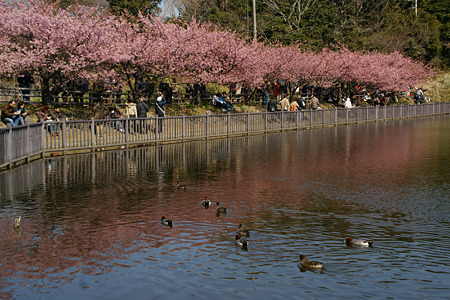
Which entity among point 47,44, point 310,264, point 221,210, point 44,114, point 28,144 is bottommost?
point 310,264

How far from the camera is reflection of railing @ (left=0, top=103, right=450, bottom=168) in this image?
761 inches

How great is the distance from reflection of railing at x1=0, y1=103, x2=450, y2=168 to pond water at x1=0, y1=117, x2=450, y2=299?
59.4 inches

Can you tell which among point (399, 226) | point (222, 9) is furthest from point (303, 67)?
point (399, 226)

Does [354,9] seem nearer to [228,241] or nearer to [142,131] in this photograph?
[142,131]

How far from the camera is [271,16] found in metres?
63.3

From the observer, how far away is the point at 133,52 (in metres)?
34.4

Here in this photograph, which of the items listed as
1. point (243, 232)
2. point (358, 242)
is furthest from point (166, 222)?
point (358, 242)

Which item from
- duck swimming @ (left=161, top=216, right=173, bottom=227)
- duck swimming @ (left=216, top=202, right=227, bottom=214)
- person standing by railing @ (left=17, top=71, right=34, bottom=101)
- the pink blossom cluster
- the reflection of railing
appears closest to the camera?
duck swimming @ (left=161, top=216, right=173, bottom=227)

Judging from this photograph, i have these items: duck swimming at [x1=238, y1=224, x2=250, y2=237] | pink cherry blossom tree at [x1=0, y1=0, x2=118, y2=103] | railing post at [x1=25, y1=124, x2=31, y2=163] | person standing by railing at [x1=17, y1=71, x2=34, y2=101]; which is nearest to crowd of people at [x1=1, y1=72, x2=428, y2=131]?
person standing by railing at [x1=17, y1=71, x2=34, y2=101]

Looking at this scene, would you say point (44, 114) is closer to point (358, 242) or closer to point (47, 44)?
point (47, 44)

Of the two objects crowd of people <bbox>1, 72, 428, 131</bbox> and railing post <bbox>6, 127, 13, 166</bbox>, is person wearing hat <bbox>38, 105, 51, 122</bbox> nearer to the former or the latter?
crowd of people <bbox>1, 72, 428, 131</bbox>

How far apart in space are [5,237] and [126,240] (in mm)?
1940

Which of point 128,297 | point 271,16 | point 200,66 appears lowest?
point 128,297

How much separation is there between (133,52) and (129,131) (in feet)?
33.0
